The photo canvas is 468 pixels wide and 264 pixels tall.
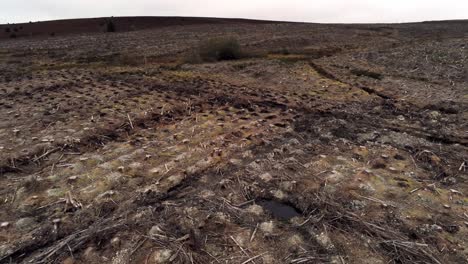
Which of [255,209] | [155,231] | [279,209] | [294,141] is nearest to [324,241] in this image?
[279,209]

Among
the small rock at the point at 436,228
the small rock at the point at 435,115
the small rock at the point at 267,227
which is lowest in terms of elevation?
the small rock at the point at 267,227

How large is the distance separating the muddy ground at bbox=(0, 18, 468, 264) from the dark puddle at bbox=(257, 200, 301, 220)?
0.03 meters

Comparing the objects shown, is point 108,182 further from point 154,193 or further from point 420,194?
point 420,194

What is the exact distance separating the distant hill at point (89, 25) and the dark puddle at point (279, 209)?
36543 mm

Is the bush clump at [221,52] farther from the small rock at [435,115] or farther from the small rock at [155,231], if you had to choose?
the small rock at [155,231]

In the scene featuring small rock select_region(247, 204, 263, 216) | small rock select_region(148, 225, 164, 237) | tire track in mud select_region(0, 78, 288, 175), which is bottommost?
small rock select_region(247, 204, 263, 216)

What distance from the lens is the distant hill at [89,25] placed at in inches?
1515

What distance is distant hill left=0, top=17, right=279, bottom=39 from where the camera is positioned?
3847cm

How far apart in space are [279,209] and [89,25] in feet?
140

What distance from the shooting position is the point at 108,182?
5.79 m

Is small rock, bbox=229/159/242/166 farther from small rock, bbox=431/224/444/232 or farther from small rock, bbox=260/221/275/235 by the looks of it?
small rock, bbox=431/224/444/232

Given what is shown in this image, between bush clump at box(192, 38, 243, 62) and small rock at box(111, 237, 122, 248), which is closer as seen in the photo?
small rock at box(111, 237, 122, 248)

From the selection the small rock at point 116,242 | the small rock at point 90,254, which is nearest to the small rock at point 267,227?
the small rock at point 116,242

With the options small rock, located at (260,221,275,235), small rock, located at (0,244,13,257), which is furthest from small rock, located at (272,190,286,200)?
small rock, located at (0,244,13,257)
